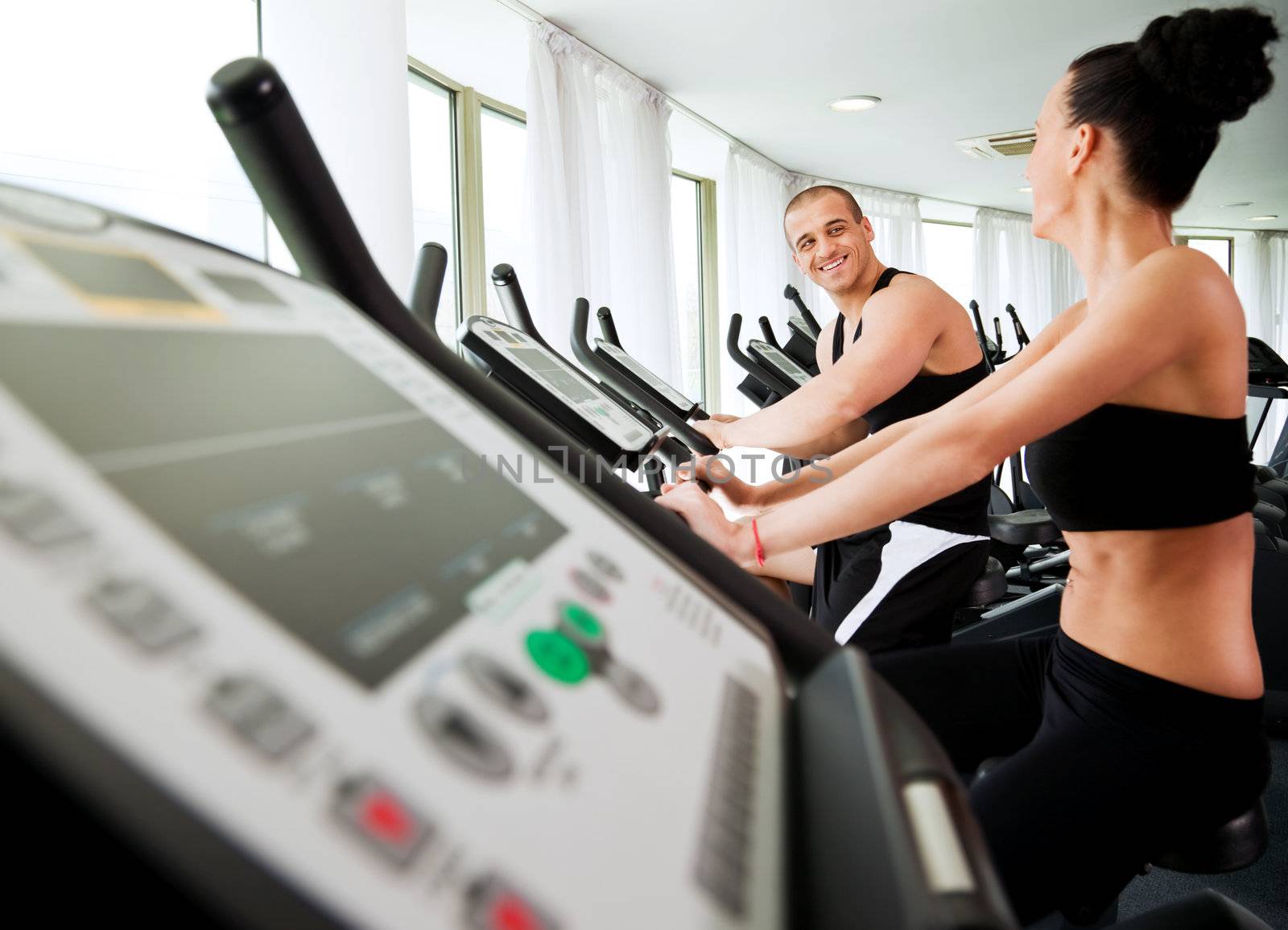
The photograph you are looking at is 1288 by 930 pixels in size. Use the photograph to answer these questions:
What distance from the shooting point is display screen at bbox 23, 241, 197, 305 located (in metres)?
0.34

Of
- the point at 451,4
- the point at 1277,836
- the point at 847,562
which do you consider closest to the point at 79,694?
the point at 847,562

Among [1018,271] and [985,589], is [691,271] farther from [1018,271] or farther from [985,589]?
[1018,271]

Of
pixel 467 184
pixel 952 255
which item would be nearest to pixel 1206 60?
pixel 467 184

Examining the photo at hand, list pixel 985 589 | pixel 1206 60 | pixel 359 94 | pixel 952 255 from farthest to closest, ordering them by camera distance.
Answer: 1. pixel 952 255
2. pixel 359 94
3. pixel 985 589
4. pixel 1206 60

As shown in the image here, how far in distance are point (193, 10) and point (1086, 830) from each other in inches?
120

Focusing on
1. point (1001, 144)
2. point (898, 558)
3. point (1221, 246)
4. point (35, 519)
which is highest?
point (1221, 246)

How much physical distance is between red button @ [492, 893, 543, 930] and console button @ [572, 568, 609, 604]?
18cm

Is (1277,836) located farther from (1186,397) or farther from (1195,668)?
(1186,397)

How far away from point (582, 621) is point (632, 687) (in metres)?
0.04

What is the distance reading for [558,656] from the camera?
0.34 meters

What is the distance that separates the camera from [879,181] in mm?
7844

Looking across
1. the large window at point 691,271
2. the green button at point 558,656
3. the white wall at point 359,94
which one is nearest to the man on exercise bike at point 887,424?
the white wall at point 359,94

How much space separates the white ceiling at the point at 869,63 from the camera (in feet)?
13.1

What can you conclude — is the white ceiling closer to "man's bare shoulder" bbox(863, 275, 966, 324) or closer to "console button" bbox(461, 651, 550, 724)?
"man's bare shoulder" bbox(863, 275, 966, 324)
